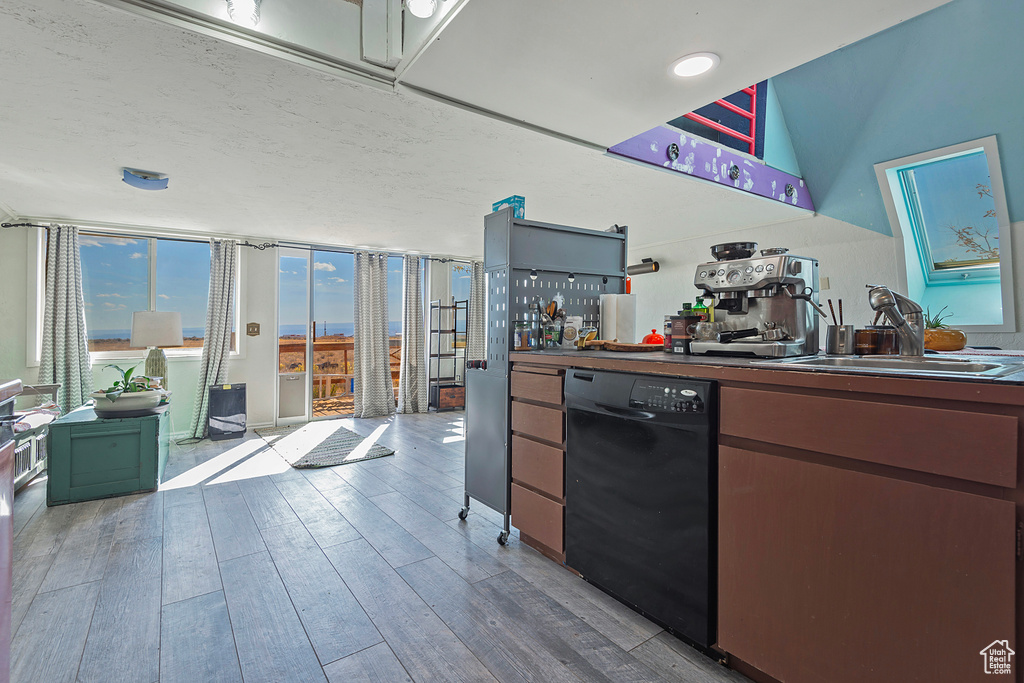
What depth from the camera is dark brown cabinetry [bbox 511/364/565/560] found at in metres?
1.96

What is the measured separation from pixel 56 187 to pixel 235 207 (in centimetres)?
114

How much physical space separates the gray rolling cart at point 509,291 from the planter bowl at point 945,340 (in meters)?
1.92

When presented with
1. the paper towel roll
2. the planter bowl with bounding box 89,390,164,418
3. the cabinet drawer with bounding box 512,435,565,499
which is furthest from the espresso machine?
the planter bowl with bounding box 89,390,164,418

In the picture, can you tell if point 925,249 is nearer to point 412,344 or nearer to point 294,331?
point 412,344

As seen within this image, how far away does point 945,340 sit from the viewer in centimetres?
273

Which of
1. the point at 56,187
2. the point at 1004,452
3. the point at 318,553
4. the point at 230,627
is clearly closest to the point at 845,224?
the point at 1004,452

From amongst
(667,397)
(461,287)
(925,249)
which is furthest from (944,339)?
(461,287)

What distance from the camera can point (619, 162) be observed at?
3.00 m

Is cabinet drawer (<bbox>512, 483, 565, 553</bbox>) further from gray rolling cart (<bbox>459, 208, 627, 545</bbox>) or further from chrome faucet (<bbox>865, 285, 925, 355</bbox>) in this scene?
chrome faucet (<bbox>865, 285, 925, 355</bbox>)

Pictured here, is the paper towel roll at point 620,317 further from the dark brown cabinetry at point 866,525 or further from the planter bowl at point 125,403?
the planter bowl at point 125,403

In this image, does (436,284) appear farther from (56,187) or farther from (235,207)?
(56,187)

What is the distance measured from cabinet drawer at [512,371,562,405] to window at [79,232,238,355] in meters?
4.13

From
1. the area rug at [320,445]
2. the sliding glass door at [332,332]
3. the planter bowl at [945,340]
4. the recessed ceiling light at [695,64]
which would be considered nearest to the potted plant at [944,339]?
the planter bowl at [945,340]

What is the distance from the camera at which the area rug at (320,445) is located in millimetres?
3930
